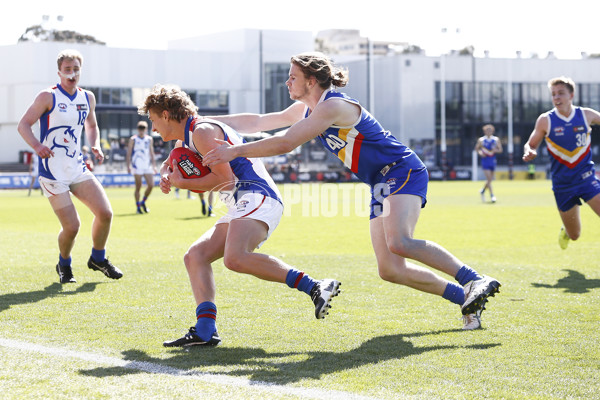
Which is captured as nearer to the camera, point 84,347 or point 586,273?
point 84,347

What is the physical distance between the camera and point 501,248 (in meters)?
12.4

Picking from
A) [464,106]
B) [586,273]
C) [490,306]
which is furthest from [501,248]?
[464,106]

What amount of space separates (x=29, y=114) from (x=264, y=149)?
13.4ft

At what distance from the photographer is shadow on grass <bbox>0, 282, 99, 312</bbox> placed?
738 centimetres

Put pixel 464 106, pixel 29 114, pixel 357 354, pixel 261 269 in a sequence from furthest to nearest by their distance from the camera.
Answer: pixel 464 106 → pixel 29 114 → pixel 261 269 → pixel 357 354

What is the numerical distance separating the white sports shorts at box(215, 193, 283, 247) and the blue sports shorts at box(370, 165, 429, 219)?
84cm

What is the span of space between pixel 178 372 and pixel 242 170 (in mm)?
1609

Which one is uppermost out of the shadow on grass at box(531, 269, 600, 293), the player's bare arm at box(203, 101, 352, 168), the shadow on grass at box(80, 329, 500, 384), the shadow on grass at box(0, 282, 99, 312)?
the player's bare arm at box(203, 101, 352, 168)

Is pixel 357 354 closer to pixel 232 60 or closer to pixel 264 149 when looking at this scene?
pixel 264 149

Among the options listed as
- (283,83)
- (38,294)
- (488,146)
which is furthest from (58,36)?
(38,294)

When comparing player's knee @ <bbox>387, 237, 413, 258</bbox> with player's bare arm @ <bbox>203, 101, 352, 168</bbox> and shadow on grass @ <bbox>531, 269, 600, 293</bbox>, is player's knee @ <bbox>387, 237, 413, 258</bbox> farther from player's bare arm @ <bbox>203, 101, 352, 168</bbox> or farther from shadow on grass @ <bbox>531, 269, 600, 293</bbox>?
shadow on grass @ <bbox>531, 269, 600, 293</bbox>

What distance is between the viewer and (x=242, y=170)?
5836 mm

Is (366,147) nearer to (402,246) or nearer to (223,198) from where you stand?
(402,246)

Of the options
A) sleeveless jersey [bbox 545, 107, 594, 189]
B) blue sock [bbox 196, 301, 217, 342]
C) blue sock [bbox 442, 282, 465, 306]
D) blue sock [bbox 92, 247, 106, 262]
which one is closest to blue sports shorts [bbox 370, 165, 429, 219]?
blue sock [bbox 442, 282, 465, 306]
